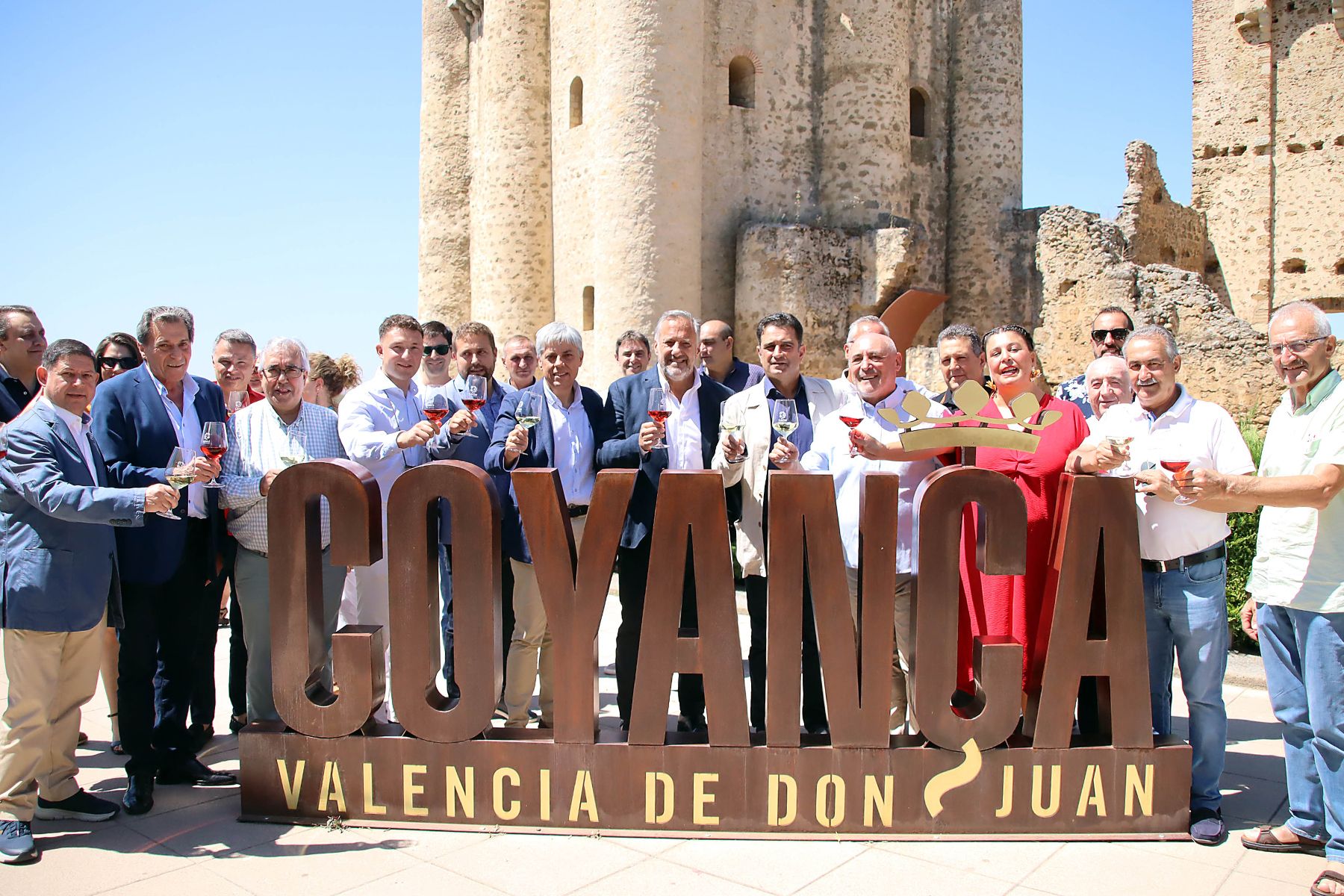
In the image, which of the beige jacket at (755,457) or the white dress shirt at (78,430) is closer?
the white dress shirt at (78,430)

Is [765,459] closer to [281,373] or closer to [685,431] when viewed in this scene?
[685,431]

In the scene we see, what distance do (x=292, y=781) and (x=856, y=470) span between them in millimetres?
3093

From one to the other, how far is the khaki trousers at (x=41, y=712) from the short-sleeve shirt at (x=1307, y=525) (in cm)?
524

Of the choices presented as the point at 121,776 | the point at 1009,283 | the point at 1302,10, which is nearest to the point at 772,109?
the point at 1009,283

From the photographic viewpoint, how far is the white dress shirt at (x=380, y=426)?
5.07 metres

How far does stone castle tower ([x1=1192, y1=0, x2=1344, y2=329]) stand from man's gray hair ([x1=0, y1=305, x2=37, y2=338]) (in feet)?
78.8

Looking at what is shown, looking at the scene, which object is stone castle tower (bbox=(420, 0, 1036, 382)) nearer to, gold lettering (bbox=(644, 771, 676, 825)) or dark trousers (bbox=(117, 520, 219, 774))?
dark trousers (bbox=(117, 520, 219, 774))

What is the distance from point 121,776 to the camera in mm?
4992

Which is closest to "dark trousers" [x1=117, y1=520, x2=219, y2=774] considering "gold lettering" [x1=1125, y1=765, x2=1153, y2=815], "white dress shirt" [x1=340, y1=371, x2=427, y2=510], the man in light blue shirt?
"white dress shirt" [x1=340, y1=371, x2=427, y2=510]

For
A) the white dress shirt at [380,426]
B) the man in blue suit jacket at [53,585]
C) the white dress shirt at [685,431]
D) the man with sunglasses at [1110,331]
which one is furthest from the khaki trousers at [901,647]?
the man in blue suit jacket at [53,585]

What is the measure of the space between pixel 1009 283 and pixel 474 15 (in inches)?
559

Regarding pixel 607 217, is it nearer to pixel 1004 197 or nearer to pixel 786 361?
pixel 1004 197

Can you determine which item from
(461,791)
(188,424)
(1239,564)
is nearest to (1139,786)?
(461,791)

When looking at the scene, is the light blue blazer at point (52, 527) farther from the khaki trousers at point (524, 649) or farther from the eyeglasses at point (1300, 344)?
the eyeglasses at point (1300, 344)
